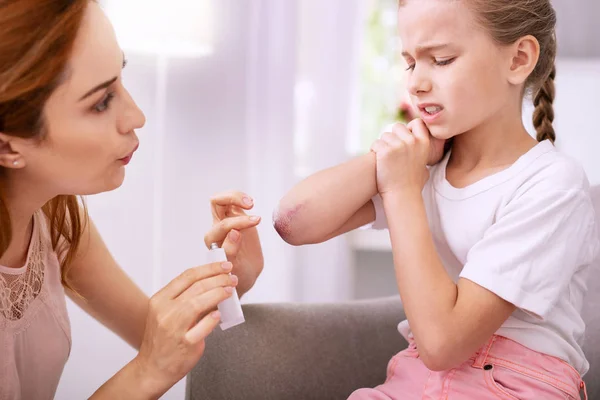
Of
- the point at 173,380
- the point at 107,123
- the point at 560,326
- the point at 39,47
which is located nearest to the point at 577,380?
the point at 560,326

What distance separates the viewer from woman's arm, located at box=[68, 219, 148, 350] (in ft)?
4.39

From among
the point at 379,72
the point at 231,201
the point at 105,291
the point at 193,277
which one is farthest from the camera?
the point at 379,72

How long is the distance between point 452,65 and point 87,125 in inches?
21.0

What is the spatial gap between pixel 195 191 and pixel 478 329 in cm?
146

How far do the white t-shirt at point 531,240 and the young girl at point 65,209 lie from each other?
1.09 feet

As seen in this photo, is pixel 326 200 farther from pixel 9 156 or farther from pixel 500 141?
pixel 9 156

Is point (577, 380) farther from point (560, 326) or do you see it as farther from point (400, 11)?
point (400, 11)

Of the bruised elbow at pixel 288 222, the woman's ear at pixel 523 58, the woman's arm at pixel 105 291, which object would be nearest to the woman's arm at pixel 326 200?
the bruised elbow at pixel 288 222

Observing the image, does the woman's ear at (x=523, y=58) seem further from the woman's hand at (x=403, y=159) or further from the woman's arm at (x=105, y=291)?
the woman's arm at (x=105, y=291)

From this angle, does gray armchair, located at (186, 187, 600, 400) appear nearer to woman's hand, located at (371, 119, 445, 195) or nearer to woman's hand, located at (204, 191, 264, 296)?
woman's hand, located at (204, 191, 264, 296)

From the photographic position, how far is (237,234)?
121 centimetres

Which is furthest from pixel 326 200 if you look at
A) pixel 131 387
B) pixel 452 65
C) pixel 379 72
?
pixel 379 72

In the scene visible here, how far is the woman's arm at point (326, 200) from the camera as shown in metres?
1.16

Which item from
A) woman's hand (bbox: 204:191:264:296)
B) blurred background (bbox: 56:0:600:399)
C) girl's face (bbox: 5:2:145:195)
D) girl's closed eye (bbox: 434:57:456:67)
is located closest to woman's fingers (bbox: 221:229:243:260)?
woman's hand (bbox: 204:191:264:296)
